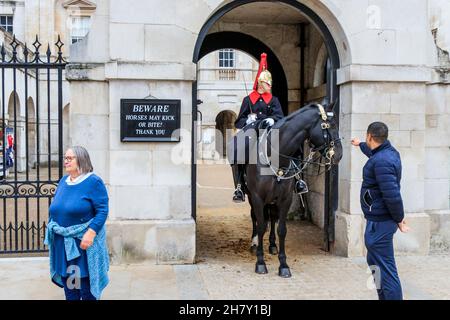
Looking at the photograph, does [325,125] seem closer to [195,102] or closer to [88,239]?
[195,102]

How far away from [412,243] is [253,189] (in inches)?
105

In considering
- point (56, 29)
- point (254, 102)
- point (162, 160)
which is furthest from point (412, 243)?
point (56, 29)

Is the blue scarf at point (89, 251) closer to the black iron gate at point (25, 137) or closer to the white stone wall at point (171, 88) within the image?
the white stone wall at point (171, 88)

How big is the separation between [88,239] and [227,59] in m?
31.5

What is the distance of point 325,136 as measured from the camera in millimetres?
6598

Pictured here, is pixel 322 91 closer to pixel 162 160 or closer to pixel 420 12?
pixel 420 12

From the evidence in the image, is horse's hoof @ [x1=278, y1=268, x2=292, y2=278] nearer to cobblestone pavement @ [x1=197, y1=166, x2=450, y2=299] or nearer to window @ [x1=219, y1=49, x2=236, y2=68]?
cobblestone pavement @ [x1=197, y1=166, x2=450, y2=299]

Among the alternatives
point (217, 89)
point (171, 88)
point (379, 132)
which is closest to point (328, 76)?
point (171, 88)

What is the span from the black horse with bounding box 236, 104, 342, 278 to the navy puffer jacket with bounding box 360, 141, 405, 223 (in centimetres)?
162

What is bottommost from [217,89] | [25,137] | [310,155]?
[310,155]

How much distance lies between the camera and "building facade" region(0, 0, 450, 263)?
712 cm

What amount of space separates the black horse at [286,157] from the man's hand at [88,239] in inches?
116

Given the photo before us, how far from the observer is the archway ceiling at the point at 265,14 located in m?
9.78
